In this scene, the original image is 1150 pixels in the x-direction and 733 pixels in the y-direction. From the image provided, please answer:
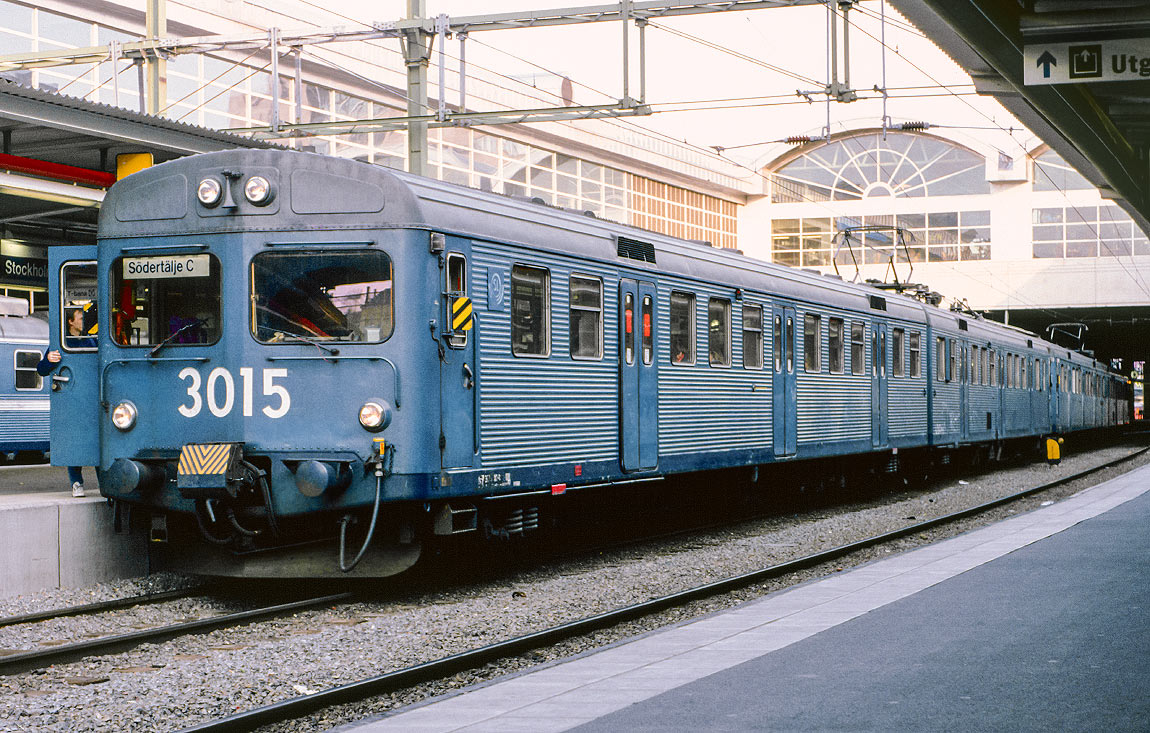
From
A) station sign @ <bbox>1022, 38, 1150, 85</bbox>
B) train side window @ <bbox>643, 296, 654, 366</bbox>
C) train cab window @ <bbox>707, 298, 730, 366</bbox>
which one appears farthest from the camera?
train cab window @ <bbox>707, 298, 730, 366</bbox>

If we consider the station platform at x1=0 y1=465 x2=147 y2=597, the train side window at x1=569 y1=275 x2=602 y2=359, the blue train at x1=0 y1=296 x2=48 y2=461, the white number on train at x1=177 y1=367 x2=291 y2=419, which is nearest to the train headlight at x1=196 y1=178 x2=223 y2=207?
the white number on train at x1=177 y1=367 x2=291 y2=419

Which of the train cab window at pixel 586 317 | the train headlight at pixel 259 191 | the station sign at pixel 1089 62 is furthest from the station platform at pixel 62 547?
the station sign at pixel 1089 62

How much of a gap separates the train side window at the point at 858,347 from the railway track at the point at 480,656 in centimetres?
612

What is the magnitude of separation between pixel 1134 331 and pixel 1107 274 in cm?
1501

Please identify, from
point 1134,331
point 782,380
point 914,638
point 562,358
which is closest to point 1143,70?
point 782,380

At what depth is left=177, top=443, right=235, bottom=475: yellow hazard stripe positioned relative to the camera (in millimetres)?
9602

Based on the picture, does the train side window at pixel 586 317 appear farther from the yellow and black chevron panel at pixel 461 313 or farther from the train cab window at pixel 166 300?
the train cab window at pixel 166 300

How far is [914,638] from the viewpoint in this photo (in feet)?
26.4

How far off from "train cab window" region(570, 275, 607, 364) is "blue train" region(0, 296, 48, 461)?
13847mm

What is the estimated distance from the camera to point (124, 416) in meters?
10.2

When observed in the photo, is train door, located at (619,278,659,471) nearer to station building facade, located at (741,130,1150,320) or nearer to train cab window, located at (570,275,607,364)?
train cab window, located at (570,275,607,364)

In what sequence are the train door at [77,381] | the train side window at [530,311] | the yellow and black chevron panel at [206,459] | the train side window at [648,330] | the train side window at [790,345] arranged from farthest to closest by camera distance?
the train side window at [790,345] < the train side window at [648,330] < the train side window at [530,311] < the train door at [77,381] < the yellow and black chevron panel at [206,459]

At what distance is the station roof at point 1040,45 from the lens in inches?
491

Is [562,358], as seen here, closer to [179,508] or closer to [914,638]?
[179,508]
